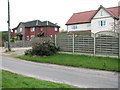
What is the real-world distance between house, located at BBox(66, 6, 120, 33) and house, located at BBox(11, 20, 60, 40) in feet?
32.6

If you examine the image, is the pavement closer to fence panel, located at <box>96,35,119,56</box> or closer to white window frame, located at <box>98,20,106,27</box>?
fence panel, located at <box>96,35,119,56</box>

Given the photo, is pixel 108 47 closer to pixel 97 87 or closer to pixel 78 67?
pixel 78 67

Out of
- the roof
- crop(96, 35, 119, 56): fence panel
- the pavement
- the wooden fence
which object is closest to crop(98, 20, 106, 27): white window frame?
the roof

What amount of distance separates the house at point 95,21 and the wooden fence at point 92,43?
48.9 ft

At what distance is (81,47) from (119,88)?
8.99 m

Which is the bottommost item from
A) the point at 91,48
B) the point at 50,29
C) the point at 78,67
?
the point at 78,67

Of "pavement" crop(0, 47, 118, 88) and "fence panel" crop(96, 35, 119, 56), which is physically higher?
"fence panel" crop(96, 35, 119, 56)

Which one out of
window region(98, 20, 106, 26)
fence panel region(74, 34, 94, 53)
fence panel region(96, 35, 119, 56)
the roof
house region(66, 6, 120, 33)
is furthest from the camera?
the roof

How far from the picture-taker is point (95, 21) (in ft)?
106

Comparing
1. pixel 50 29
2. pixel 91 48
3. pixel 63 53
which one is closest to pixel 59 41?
pixel 63 53

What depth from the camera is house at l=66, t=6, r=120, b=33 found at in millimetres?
30328

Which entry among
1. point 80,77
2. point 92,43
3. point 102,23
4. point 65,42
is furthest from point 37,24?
point 80,77

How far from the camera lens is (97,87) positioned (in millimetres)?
5906

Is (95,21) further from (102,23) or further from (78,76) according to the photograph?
(78,76)
